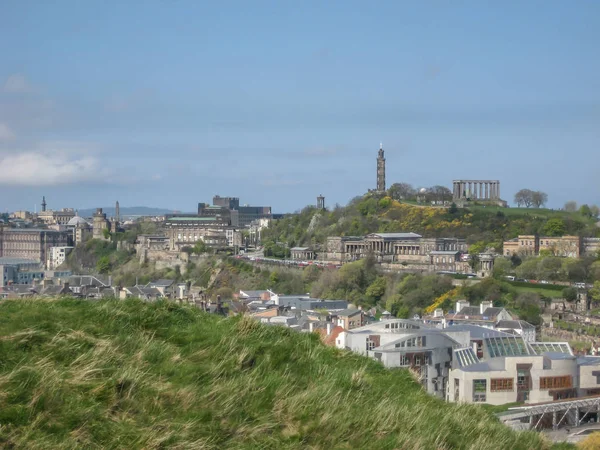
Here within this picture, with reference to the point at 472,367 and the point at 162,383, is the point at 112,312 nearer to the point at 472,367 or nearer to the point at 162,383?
the point at 162,383

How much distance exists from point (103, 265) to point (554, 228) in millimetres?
37362

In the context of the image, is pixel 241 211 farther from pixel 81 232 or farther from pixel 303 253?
pixel 303 253

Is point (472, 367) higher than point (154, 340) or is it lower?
lower

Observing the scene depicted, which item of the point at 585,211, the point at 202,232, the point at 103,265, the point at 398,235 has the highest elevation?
the point at 585,211

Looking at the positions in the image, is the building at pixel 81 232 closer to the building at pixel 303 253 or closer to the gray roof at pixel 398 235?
the building at pixel 303 253

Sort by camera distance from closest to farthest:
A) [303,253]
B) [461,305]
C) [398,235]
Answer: [461,305] < [398,235] < [303,253]

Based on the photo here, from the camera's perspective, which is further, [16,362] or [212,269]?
[212,269]

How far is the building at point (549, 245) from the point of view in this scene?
67.8 meters

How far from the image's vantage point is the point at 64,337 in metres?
7.53

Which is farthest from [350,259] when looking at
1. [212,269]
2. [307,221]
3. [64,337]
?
[64,337]

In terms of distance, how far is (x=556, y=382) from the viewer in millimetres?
23500

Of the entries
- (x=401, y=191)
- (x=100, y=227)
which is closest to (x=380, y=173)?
(x=401, y=191)

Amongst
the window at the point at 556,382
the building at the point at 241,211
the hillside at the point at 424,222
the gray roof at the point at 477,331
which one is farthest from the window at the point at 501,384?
the building at the point at 241,211

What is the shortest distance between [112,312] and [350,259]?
219 ft
